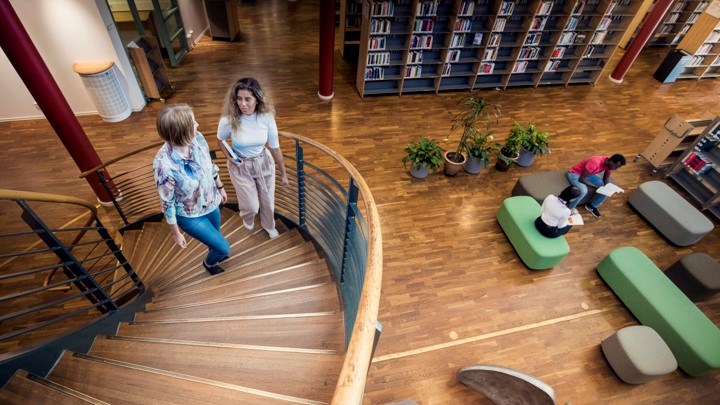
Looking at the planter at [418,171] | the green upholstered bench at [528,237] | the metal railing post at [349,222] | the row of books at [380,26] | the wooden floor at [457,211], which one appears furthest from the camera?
the row of books at [380,26]

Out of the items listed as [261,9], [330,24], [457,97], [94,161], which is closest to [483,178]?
[457,97]

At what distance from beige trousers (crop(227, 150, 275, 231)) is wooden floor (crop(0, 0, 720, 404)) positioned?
1.68m

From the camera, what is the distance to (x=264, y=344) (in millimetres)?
2418

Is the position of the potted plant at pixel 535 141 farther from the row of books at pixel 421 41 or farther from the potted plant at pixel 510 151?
the row of books at pixel 421 41

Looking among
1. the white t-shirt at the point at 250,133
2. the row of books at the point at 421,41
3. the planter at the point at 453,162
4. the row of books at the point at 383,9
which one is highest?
the white t-shirt at the point at 250,133

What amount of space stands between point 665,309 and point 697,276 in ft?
2.48

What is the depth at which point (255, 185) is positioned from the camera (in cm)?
310

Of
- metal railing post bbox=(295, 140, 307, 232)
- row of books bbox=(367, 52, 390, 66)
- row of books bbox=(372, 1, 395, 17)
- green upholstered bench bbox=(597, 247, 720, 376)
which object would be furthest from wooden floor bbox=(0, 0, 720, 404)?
row of books bbox=(372, 1, 395, 17)

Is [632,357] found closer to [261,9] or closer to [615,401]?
[615,401]

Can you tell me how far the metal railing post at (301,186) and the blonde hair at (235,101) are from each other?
0.51 metres

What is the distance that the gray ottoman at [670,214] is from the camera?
4.64 meters

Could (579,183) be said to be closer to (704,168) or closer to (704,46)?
(704,168)

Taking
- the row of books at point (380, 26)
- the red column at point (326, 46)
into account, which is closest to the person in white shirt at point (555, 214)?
the row of books at point (380, 26)

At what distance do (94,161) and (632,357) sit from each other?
620cm
